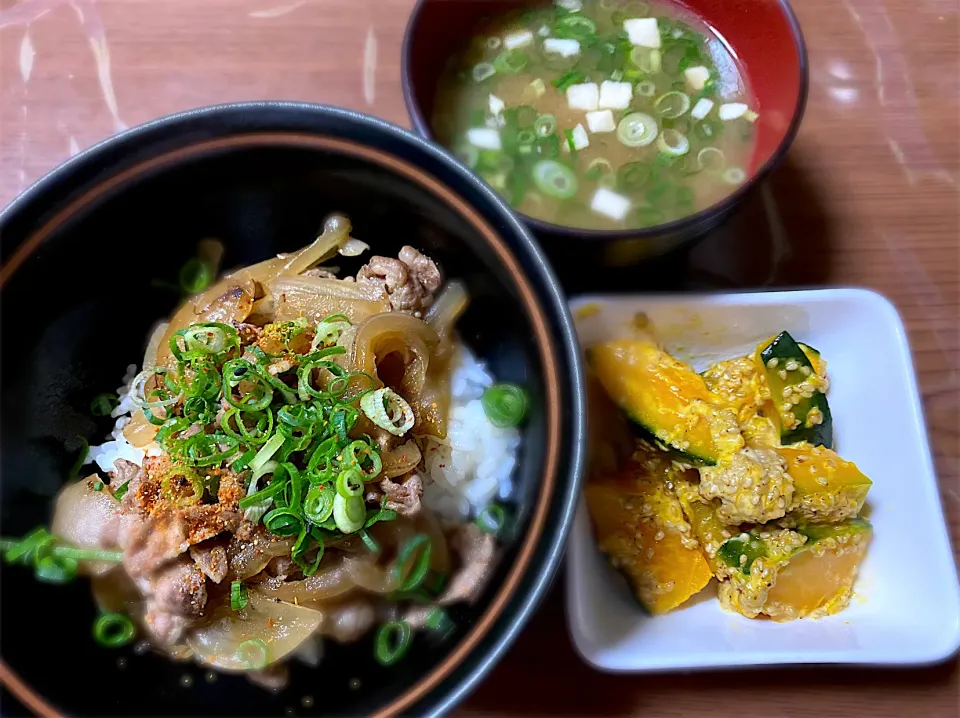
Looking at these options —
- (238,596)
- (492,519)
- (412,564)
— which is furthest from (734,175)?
(238,596)

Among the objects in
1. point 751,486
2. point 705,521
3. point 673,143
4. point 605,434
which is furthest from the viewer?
point 673,143

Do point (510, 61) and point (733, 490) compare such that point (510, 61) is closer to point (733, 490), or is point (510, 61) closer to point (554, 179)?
point (554, 179)

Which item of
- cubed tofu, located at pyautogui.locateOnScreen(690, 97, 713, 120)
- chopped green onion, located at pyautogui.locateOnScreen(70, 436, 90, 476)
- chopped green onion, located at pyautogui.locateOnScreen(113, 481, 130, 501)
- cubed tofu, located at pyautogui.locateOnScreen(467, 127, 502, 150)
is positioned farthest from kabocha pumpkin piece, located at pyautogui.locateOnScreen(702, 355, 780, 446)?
chopped green onion, located at pyautogui.locateOnScreen(70, 436, 90, 476)

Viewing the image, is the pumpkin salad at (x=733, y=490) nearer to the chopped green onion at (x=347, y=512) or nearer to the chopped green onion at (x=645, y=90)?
the chopped green onion at (x=347, y=512)

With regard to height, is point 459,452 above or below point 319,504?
below

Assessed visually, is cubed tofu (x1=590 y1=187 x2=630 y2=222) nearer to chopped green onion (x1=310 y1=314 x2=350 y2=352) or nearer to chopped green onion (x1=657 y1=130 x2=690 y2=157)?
chopped green onion (x1=657 y1=130 x2=690 y2=157)

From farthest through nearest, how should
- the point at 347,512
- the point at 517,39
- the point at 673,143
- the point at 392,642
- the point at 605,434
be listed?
the point at 517,39 < the point at 673,143 < the point at 605,434 < the point at 392,642 < the point at 347,512

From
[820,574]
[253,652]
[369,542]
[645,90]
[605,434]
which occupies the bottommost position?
[820,574]
